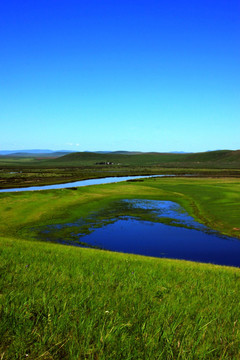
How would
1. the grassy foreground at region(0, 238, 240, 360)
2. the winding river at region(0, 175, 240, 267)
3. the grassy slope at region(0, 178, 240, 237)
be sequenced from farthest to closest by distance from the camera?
the grassy slope at region(0, 178, 240, 237) < the winding river at region(0, 175, 240, 267) < the grassy foreground at region(0, 238, 240, 360)

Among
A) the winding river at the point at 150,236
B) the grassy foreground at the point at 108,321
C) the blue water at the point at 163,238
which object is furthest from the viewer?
the winding river at the point at 150,236

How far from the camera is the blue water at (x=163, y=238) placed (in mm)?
20875

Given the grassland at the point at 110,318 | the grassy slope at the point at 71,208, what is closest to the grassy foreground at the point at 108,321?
the grassland at the point at 110,318

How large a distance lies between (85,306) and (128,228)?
24841 mm

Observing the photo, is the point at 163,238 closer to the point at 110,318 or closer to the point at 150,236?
the point at 150,236

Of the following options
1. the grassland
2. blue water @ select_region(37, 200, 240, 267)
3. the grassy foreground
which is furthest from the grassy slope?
the grassy foreground

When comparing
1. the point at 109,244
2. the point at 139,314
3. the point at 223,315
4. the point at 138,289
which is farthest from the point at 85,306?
the point at 109,244

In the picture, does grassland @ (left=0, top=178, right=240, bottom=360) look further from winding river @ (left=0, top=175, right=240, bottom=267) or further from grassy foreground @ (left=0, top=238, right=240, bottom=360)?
winding river @ (left=0, top=175, right=240, bottom=267)

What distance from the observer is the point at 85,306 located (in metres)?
3.81

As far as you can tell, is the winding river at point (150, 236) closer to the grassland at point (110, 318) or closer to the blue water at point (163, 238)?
the blue water at point (163, 238)

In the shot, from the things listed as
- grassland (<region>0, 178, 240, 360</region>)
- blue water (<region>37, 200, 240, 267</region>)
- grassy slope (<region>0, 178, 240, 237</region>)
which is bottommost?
blue water (<region>37, 200, 240, 267</region>)

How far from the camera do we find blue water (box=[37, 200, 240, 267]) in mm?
20875

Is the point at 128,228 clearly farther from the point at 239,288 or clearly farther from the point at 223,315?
the point at 223,315

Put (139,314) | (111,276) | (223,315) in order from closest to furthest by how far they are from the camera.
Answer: (139,314), (223,315), (111,276)
